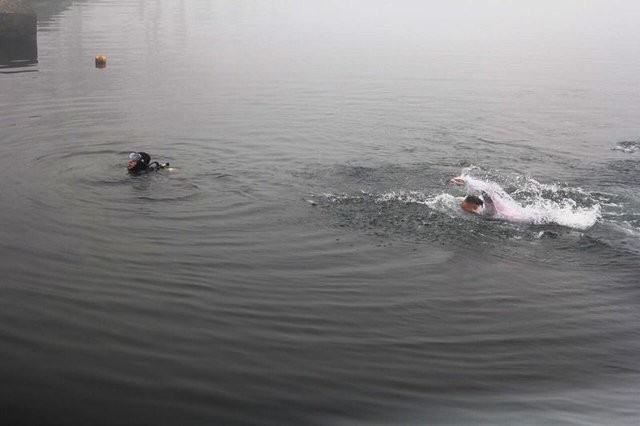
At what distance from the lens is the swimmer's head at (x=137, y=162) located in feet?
59.7

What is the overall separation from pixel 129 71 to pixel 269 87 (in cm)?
765

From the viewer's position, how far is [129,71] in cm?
3597

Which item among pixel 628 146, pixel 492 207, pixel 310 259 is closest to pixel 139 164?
pixel 310 259

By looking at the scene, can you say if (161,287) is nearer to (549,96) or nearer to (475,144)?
(475,144)

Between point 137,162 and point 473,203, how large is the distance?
8.37m

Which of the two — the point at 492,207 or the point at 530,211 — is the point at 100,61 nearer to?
the point at 492,207

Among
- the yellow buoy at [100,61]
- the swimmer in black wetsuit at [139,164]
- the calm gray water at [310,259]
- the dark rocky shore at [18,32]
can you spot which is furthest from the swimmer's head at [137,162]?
the dark rocky shore at [18,32]

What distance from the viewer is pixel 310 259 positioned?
46.7 ft

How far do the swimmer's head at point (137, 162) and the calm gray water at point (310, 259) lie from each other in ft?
1.19

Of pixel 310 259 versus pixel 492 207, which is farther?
pixel 492 207

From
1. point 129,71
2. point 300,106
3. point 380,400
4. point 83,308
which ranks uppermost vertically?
point 129,71

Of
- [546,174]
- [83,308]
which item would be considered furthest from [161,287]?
[546,174]

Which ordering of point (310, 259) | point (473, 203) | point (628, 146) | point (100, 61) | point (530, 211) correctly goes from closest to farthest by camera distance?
1. point (310, 259)
2. point (473, 203)
3. point (530, 211)
4. point (628, 146)
5. point (100, 61)

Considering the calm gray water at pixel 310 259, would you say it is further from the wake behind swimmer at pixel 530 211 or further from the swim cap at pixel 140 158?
the swim cap at pixel 140 158
